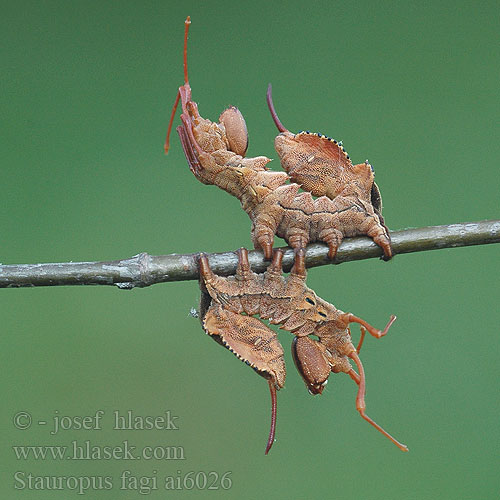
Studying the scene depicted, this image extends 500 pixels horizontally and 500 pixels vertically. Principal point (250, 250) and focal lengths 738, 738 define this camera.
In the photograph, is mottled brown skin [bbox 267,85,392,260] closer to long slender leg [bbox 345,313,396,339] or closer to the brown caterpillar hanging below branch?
the brown caterpillar hanging below branch

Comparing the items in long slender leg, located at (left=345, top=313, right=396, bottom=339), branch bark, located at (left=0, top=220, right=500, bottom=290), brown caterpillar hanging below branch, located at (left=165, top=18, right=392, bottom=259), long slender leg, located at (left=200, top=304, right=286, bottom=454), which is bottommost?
long slender leg, located at (left=200, top=304, right=286, bottom=454)

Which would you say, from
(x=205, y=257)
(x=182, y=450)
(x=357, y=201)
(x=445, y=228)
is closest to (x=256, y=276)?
(x=205, y=257)

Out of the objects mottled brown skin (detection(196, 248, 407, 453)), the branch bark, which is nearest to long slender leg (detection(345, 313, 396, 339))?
mottled brown skin (detection(196, 248, 407, 453))

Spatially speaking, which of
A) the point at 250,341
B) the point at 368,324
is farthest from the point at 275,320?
the point at 368,324

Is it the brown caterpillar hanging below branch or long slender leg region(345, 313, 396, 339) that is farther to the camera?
the brown caterpillar hanging below branch

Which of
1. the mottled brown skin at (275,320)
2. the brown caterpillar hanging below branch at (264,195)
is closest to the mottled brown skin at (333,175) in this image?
the brown caterpillar hanging below branch at (264,195)

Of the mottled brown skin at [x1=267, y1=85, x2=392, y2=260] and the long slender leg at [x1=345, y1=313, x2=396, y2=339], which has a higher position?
the mottled brown skin at [x1=267, y1=85, x2=392, y2=260]

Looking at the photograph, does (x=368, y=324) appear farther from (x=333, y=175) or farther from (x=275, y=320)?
(x=333, y=175)
